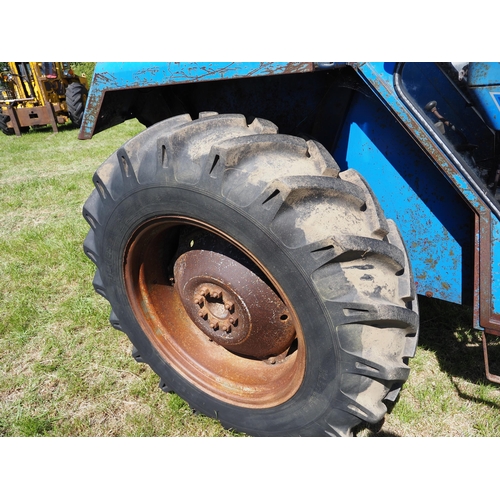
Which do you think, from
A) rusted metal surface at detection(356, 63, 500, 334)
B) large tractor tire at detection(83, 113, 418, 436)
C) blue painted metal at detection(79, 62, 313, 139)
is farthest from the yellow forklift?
rusted metal surface at detection(356, 63, 500, 334)

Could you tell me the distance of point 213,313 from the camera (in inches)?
68.0

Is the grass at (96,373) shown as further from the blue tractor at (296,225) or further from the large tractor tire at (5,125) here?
the large tractor tire at (5,125)

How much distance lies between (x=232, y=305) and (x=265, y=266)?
0.39m

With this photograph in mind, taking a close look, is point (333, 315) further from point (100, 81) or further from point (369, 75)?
point (100, 81)

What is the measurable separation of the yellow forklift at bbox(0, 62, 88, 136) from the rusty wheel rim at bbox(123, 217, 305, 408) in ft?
28.5

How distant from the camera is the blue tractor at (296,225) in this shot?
1.25 meters

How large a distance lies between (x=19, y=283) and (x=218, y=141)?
88.5 inches

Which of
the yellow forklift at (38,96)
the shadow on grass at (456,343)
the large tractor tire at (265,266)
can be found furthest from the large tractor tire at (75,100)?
the shadow on grass at (456,343)

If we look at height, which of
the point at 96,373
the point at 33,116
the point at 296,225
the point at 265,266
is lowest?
the point at 33,116

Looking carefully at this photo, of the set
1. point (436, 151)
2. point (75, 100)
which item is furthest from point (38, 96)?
point (436, 151)

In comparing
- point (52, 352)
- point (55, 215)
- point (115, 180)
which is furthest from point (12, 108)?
point (115, 180)

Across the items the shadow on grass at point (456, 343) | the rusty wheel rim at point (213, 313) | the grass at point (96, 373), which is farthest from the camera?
the shadow on grass at point (456, 343)

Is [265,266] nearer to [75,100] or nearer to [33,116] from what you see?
[75,100]

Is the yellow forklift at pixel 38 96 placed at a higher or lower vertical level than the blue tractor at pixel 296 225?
lower
